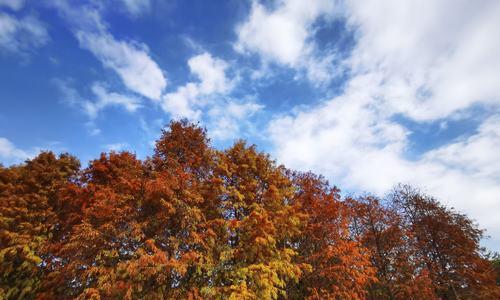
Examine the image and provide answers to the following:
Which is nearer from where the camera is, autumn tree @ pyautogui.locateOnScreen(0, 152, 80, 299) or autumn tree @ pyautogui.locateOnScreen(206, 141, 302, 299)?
autumn tree @ pyautogui.locateOnScreen(206, 141, 302, 299)

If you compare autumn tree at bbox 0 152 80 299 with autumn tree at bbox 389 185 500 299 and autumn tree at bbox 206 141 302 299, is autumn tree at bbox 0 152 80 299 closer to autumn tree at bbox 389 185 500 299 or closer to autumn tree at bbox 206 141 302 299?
autumn tree at bbox 206 141 302 299

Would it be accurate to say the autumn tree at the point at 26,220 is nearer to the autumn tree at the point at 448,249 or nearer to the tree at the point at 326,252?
the tree at the point at 326,252

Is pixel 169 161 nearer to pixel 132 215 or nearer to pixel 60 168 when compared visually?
pixel 132 215

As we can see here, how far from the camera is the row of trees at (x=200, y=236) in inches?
476


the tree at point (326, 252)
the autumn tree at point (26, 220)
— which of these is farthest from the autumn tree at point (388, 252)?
the autumn tree at point (26, 220)

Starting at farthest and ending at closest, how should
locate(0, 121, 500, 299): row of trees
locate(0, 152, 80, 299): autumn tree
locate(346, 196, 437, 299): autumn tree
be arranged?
locate(346, 196, 437, 299): autumn tree → locate(0, 152, 80, 299): autumn tree → locate(0, 121, 500, 299): row of trees

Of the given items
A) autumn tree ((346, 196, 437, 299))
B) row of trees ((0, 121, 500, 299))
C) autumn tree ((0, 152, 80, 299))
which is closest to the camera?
row of trees ((0, 121, 500, 299))

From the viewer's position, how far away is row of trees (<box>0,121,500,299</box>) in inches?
476

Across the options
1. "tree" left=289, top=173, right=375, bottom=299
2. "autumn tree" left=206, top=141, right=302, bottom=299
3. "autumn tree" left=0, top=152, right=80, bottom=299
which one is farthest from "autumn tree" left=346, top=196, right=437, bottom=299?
"autumn tree" left=0, top=152, right=80, bottom=299

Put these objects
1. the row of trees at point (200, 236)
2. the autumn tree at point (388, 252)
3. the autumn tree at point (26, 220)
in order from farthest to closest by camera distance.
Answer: the autumn tree at point (388, 252), the autumn tree at point (26, 220), the row of trees at point (200, 236)

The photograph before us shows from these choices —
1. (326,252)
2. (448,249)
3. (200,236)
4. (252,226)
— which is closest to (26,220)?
(200,236)

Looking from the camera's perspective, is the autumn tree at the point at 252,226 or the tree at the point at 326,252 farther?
the tree at the point at 326,252

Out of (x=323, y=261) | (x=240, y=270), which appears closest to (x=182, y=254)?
(x=240, y=270)

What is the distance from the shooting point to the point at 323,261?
15.9 meters
